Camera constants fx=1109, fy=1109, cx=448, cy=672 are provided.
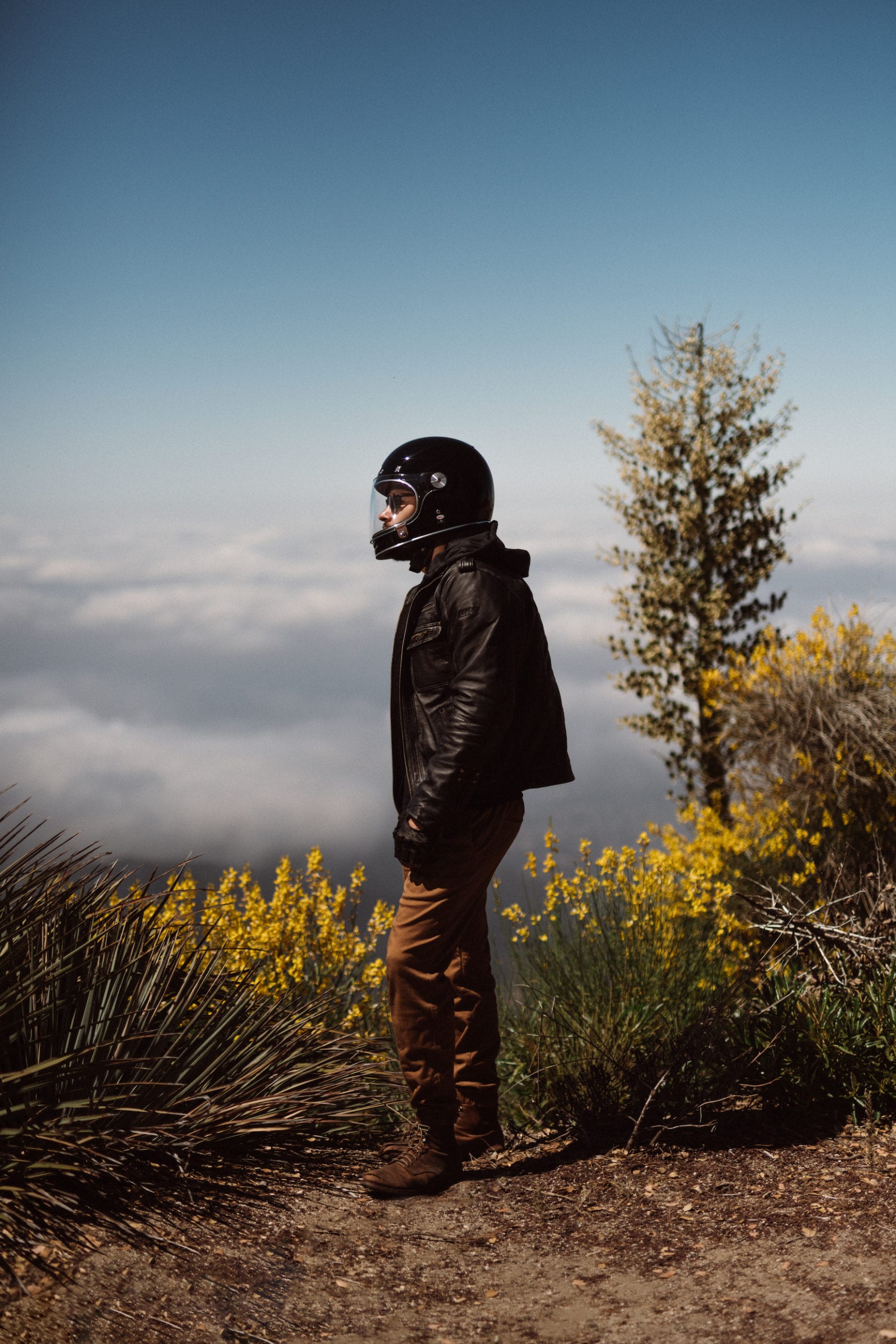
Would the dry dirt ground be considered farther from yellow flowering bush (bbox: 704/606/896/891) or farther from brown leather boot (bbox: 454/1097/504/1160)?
yellow flowering bush (bbox: 704/606/896/891)

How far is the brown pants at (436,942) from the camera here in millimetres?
3412

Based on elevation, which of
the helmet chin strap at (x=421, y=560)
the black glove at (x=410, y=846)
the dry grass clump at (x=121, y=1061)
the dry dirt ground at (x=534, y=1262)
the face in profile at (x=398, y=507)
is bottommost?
the dry dirt ground at (x=534, y=1262)

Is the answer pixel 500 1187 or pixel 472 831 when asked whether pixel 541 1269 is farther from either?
pixel 472 831

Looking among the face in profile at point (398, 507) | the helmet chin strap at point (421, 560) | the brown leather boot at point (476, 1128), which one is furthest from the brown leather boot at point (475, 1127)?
the face in profile at point (398, 507)

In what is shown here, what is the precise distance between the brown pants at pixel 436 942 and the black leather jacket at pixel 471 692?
114 millimetres

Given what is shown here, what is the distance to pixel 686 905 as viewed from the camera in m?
5.48

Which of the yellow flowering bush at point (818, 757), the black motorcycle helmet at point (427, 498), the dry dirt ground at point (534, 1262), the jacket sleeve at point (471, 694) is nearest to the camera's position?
the dry dirt ground at point (534, 1262)

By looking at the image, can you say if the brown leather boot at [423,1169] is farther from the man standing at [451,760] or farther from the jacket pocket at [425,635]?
the jacket pocket at [425,635]

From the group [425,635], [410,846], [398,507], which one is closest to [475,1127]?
[410,846]

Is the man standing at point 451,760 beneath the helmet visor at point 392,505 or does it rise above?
beneath

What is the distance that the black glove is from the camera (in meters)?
3.31

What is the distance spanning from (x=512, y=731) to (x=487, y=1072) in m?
1.21

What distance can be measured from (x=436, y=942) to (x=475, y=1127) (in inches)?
32.7

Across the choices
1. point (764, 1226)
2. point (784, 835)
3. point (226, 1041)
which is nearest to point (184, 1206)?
point (226, 1041)
